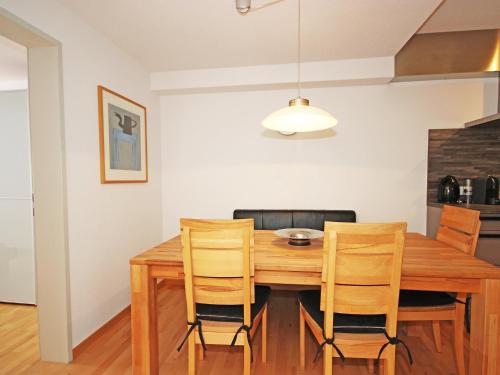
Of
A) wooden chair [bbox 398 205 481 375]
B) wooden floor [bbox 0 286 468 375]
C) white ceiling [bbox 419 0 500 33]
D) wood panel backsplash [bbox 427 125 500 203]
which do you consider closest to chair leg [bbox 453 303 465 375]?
wooden chair [bbox 398 205 481 375]

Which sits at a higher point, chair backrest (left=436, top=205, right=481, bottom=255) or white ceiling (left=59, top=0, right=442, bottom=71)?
white ceiling (left=59, top=0, right=442, bottom=71)

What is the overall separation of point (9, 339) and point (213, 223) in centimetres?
215

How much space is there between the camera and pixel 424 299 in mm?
1646

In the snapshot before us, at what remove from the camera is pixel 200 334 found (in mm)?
1424

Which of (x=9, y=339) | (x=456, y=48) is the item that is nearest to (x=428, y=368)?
(x=456, y=48)

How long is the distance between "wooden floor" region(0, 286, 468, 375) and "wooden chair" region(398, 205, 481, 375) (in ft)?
1.07

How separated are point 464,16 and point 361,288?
99.6 inches

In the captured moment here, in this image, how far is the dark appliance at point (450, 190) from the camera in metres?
2.72

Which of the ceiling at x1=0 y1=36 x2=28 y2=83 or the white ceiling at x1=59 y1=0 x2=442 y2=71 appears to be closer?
the white ceiling at x1=59 y1=0 x2=442 y2=71

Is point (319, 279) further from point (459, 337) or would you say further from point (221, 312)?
point (459, 337)

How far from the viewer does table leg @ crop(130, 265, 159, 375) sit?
5.12ft

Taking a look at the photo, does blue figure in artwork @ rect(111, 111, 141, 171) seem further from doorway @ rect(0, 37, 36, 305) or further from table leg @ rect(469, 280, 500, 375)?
table leg @ rect(469, 280, 500, 375)

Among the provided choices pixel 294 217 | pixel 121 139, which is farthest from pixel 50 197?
pixel 294 217

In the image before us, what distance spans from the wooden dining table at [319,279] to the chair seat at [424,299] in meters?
0.20
